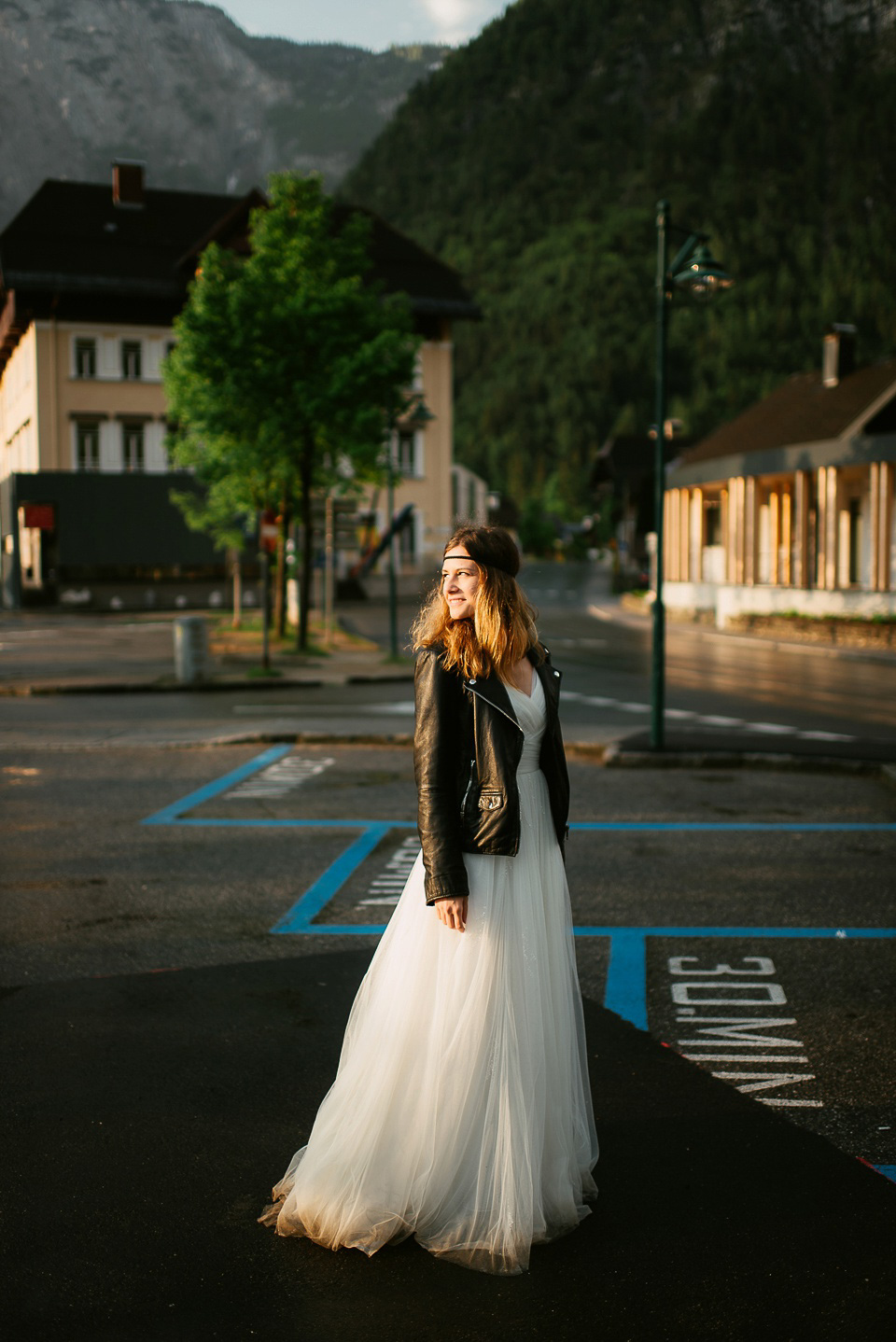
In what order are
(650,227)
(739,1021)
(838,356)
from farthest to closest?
(650,227) < (838,356) < (739,1021)

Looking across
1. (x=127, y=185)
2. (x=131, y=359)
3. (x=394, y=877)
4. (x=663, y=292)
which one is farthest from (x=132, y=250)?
(x=394, y=877)

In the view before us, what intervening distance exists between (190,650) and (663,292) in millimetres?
10744

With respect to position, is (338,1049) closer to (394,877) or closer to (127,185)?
(394,877)

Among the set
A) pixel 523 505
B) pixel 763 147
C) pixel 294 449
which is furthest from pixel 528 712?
pixel 763 147

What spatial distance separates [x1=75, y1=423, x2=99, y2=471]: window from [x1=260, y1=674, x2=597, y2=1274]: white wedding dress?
181ft

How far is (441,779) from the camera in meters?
3.41

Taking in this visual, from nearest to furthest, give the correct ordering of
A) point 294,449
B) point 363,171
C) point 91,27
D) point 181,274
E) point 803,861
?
point 803,861, point 294,449, point 181,274, point 91,27, point 363,171

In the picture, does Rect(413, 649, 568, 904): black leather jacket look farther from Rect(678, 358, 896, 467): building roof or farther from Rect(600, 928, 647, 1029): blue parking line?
Rect(678, 358, 896, 467): building roof

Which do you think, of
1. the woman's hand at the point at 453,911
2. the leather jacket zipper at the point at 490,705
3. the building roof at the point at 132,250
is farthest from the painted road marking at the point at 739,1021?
the building roof at the point at 132,250

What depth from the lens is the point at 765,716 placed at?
17109mm

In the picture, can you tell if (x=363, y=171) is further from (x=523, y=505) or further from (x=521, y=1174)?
(x=521, y=1174)

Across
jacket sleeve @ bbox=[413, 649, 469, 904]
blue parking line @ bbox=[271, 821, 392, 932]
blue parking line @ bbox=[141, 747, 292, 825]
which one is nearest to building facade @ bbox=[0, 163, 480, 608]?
blue parking line @ bbox=[141, 747, 292, 825]

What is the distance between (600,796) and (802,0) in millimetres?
214486

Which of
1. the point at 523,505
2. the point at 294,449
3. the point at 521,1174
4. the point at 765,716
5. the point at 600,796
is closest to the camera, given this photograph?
the point at 521,1174
